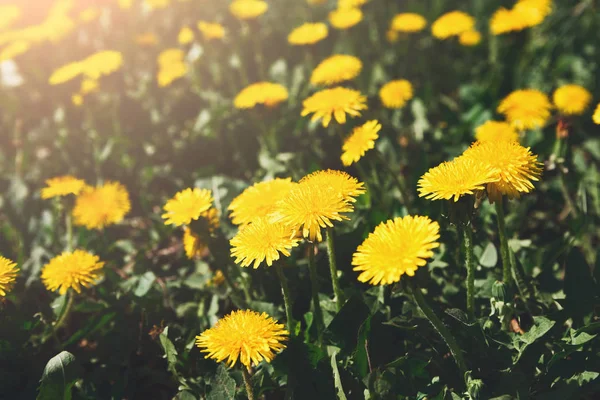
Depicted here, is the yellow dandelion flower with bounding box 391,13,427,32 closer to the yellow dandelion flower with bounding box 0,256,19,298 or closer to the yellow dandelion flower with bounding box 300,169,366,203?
the yellow dandelion flower with bounding box 300,169,366,203

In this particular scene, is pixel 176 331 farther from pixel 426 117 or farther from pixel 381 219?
pixel 426 117

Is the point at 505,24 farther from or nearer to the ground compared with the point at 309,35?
nearer to the ground

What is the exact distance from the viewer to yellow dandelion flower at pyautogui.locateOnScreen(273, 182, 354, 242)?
5.30 feet

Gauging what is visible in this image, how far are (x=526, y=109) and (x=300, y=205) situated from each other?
1.49m

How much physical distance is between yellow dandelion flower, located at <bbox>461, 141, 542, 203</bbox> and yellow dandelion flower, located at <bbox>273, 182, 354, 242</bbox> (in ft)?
1.35

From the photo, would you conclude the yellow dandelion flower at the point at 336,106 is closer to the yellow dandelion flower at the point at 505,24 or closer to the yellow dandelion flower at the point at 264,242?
the yellow dandelion flower at the point at 264,242

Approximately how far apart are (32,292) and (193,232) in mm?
788

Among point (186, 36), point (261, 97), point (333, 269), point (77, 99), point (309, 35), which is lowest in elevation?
point (333, 269)

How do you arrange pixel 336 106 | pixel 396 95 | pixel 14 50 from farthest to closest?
pixel 14 50 → pixel 396 95 → pixel 336 106

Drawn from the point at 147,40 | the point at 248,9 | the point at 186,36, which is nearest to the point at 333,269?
the point at 248,9

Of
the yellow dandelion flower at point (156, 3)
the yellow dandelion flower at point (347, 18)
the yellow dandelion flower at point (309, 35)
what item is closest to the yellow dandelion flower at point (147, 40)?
the yellow dandelion flower at point (156, 3)

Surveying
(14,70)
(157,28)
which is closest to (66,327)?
(14,70)

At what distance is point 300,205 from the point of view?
165 centimetres

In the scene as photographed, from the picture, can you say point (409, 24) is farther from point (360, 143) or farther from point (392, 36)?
point (360, 143)
